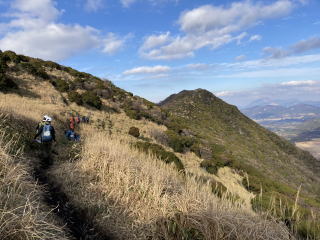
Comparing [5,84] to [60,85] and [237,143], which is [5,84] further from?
[237,143]

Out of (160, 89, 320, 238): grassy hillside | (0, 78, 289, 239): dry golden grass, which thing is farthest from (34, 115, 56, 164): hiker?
(160, 89, 320, 238): grassy hillside

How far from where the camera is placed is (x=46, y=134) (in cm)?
1020

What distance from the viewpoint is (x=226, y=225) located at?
4.94m

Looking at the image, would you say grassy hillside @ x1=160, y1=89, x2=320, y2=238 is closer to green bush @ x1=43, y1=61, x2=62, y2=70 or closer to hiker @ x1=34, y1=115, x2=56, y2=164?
green bush @ x1=43, y1=61, x2=62, y2=70

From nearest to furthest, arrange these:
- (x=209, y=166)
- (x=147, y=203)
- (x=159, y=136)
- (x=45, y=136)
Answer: (x=147, y=203) → (x=45, y=136) → (x=209, y=166) → (x=159, y=136)

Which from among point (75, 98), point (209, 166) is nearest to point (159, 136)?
point (209, 166)

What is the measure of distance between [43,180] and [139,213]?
9.73ft

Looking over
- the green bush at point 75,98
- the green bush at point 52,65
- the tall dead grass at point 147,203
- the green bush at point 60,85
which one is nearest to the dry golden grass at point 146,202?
the tall dead grass at point 147,203

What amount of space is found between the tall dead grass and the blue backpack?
2.58 meters

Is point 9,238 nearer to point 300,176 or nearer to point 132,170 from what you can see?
point 132,170

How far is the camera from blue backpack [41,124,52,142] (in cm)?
1011

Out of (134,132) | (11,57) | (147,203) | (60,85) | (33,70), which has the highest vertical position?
(11,57)

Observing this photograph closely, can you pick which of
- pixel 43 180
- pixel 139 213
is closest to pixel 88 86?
pixel 43 180

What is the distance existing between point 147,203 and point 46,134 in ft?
18.9
